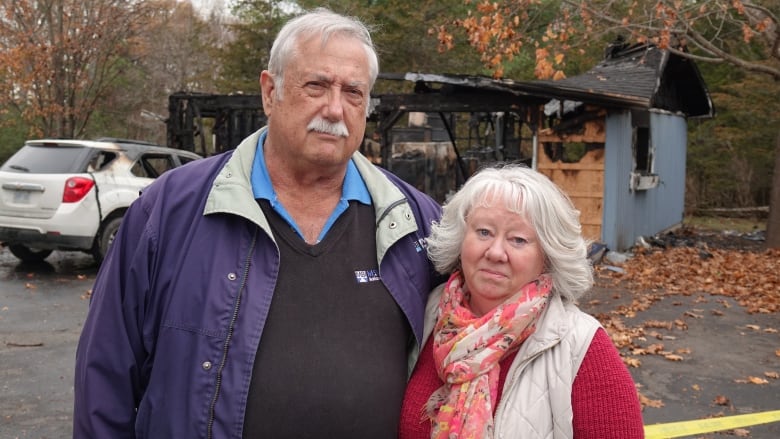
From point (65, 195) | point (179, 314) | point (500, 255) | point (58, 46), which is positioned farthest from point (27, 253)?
point (500, 255)

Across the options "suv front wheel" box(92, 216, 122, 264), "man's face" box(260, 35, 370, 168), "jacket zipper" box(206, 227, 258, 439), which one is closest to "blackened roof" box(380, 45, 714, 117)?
"suv front wheel" box(92, 216, 122, 264)

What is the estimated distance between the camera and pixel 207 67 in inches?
1220

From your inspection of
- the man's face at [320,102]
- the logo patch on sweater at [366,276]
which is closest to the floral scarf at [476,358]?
the logo patch on sweater at [366,276]

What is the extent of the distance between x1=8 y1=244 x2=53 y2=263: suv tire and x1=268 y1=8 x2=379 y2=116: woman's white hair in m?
10.3

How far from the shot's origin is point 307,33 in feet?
8.13

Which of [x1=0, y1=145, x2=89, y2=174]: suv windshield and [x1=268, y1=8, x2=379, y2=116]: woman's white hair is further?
[x1=0, y1=145, x2=89, y2=174]: suv windshield

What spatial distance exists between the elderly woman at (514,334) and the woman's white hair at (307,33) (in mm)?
660

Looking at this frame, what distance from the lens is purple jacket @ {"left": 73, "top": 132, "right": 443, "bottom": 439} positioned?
223 centimetres

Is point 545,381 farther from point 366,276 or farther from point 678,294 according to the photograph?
point 678,294

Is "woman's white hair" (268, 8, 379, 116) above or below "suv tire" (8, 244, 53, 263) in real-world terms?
above

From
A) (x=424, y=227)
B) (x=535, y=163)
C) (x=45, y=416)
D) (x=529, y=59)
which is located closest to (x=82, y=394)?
(x=424, y=227)

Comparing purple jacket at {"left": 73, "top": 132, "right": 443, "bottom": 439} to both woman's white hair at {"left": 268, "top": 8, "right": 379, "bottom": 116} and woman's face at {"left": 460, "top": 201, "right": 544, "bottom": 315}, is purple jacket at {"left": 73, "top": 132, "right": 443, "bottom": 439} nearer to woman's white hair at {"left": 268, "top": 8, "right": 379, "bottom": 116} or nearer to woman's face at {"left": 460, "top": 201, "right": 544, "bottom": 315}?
woman's white hair at {"left": 268, "top": 8, "right": 379, "bottom": 116}

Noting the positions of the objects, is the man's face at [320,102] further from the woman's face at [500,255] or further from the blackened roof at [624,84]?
the blackened roof at [624,84]

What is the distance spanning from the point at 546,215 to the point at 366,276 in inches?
24.8
